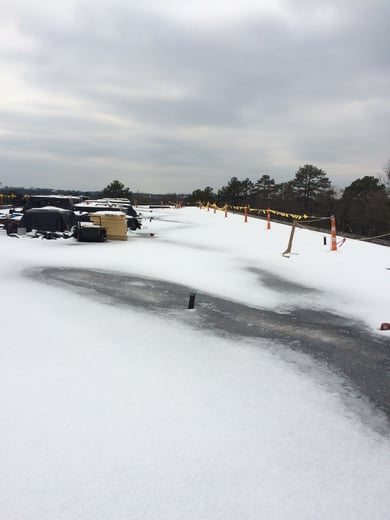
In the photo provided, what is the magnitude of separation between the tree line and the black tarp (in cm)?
4493

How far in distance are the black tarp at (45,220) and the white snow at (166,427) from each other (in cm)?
994

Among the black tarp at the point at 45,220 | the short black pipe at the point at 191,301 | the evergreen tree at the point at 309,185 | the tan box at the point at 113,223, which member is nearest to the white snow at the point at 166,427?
the short black pipe at the point at 191,301

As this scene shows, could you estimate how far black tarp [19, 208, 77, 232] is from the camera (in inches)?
632

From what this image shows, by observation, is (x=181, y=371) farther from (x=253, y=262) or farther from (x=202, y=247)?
(x=202, y=247)

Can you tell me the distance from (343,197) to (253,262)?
63.1m

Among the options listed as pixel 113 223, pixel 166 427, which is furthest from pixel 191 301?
pixel 113 223

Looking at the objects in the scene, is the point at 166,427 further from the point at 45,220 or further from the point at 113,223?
the point at 45,220

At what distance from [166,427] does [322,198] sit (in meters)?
71.8

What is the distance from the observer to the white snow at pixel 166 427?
2.46 m

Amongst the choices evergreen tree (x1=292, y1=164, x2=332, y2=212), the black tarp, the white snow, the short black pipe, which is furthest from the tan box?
evergreen tree (x1=292, y1=164, x2=332, y2=212)

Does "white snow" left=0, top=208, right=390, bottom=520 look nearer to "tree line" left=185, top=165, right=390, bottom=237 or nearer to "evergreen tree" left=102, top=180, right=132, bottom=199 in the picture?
"tree line" left=185, top=165, right=390, bottom=237

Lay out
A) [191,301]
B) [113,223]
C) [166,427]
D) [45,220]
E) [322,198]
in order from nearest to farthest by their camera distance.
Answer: [166,427] < [191,301] < [113,223] < [45,220] < [322,198]

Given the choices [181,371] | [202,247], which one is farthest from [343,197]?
[181,371]

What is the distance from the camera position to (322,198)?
70688mm
